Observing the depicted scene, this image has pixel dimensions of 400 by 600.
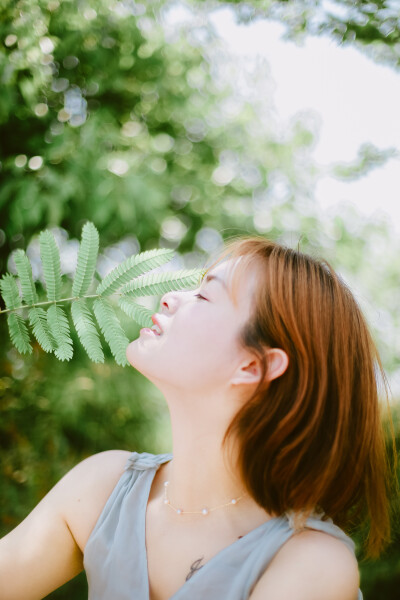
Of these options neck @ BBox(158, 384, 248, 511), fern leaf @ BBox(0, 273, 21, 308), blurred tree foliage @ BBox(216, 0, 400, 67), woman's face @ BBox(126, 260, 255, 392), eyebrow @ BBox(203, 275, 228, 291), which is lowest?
neck @ BBox(158, 384, 248, 511)

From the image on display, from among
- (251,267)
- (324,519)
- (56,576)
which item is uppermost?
(251,267)

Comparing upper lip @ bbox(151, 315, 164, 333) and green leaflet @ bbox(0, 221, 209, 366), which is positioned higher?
green leaflet @ bbox(0, 221, 209, 366)

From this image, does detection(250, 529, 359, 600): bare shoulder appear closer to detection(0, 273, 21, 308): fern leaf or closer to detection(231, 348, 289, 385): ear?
detection(231, 348, 289, 385): ear

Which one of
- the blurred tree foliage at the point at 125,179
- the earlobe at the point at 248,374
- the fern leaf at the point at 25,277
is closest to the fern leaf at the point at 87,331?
the fern leaf at the point at 25,277

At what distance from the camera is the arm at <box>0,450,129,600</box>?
1263mm

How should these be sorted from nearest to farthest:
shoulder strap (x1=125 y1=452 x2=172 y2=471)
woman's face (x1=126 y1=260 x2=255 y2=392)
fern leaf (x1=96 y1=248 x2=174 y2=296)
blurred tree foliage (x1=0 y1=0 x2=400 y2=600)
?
woman's face (x1=126 y1=260 x2=255 y2=392)
fern leaf (x1=96 y1=248 x2=174 y2=296)
shoulder strap (x1=125 y1=452 x2=172 y2=471)
blurred tree foliage (x1=0 y1=0 x2=400 y2=600)

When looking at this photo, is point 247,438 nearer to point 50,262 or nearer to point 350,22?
point 50,262

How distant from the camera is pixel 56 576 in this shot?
131 cm

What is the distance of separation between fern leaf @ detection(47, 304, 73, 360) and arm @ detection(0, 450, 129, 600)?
408 mm

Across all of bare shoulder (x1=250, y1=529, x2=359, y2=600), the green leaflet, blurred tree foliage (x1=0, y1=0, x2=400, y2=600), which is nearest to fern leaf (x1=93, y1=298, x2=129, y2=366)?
the green leaflet

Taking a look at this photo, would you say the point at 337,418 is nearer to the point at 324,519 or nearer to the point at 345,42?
the point at 324,519

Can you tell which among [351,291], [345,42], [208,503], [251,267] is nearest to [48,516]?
[208,503]

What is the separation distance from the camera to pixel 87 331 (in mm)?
1180

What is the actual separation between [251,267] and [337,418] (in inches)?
15.9
